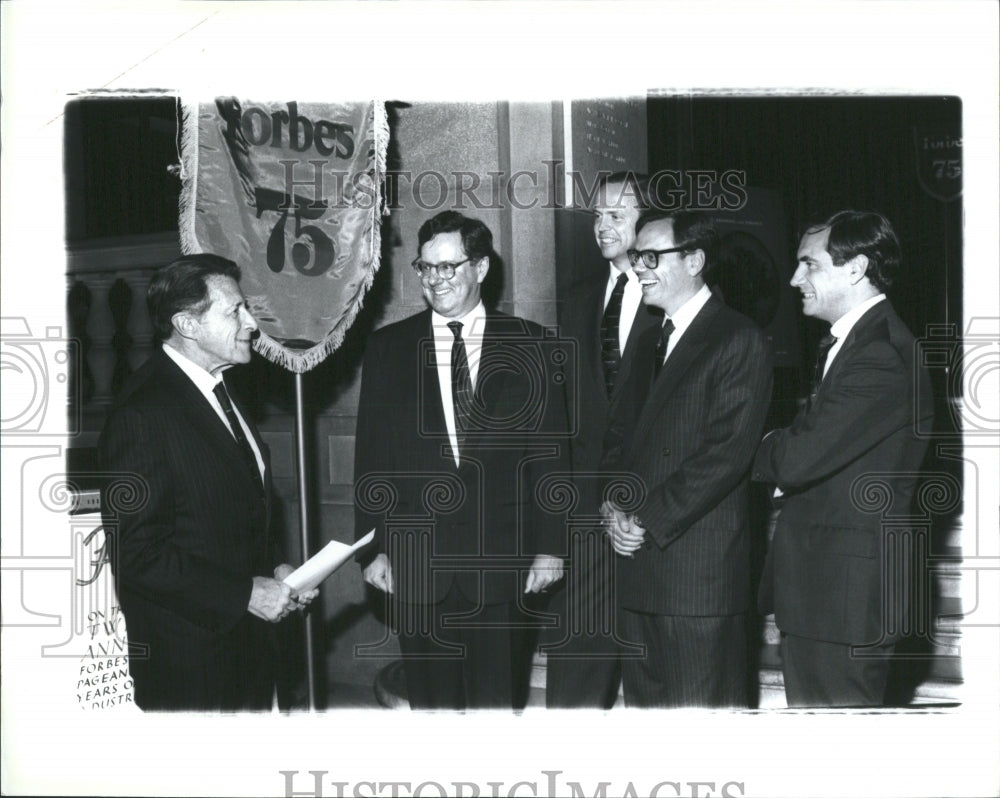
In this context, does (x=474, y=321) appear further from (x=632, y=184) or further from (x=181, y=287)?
(x=181, y=287)

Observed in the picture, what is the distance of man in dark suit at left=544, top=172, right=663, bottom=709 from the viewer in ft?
10.7

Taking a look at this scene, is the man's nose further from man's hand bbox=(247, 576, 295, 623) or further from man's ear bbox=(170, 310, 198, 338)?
man's hand bbox=(247, 576, 295, 623)

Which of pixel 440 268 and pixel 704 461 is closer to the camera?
pixel 704 461

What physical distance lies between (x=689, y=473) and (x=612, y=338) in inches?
22.1

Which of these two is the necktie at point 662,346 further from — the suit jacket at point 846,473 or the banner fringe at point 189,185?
the banner fringe at point 189,185

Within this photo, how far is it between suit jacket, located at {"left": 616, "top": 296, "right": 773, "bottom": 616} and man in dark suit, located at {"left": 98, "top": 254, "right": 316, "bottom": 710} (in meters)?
1.29

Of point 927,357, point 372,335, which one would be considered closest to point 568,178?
point 372,335

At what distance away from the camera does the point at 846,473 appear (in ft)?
10.1

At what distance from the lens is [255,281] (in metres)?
3.37

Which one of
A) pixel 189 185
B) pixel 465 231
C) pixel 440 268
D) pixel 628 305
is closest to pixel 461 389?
pixel 440 268

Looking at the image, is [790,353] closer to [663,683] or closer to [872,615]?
[872,615]

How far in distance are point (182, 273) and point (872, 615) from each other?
268 centimetres

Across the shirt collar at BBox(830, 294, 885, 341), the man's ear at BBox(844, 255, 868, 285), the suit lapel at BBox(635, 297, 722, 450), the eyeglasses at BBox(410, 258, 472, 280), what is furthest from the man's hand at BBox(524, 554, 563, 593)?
the man's ear at BBox(844, 255, 868, 285)

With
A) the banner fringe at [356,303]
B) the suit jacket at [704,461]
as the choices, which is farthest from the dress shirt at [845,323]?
the banner fringe at [356,303]
